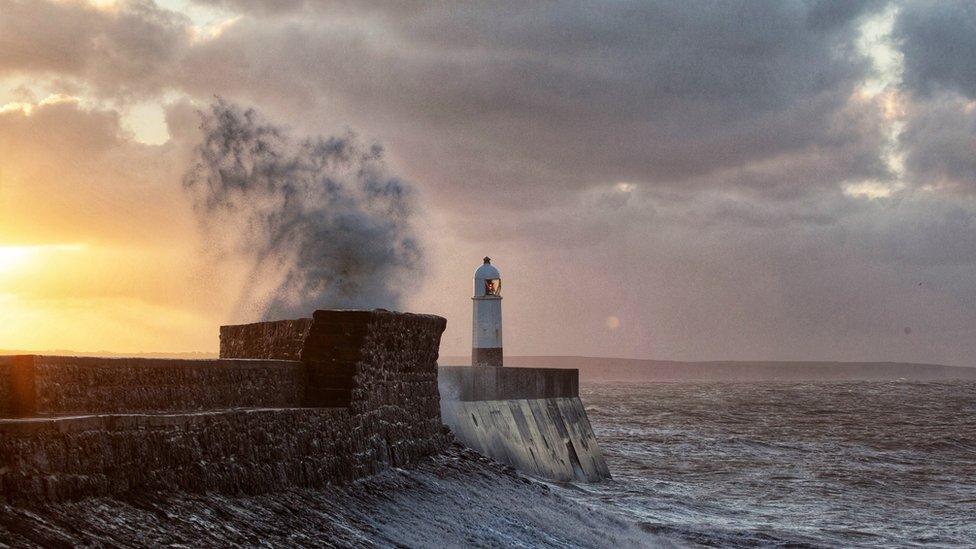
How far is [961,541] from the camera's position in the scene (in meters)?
14.5

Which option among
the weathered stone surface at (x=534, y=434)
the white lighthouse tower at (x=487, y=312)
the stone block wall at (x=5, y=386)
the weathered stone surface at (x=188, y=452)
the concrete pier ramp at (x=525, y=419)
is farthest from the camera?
the white lighthouse tower at (x=487, y=312)

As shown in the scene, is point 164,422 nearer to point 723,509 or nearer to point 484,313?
point 723,509

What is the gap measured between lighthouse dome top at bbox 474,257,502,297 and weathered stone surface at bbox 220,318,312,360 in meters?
9.74

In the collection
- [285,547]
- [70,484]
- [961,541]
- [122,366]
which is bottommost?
[961,541]

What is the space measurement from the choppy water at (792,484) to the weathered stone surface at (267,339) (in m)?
5.06

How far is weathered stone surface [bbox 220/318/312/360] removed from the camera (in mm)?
10172

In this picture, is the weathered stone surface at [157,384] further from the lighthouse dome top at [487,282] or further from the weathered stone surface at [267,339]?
the lighthouse dome top at [487,282]

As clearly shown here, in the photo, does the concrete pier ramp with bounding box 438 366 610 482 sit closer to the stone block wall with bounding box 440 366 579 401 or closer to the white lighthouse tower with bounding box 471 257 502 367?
the stone block wall with bounding box 440 366 579 401

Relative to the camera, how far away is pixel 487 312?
21.8 meters

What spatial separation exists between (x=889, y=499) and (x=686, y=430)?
17109 millimetres

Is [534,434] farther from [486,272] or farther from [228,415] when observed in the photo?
[228,415]

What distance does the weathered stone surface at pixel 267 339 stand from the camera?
10172mm

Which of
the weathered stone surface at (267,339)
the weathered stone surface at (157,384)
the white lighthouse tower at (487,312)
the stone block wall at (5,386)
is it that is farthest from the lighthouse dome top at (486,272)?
the stone block wall at (5,386)

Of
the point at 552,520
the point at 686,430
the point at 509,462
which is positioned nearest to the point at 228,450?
the point at 552,520
